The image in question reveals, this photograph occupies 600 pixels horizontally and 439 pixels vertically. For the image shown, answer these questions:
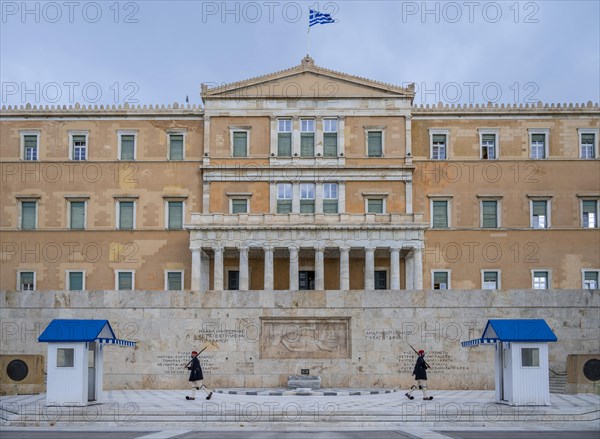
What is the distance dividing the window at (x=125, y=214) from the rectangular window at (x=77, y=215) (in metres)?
2.25

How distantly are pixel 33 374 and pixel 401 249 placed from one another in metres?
26.4

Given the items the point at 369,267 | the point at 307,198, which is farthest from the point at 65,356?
the point at 307,198

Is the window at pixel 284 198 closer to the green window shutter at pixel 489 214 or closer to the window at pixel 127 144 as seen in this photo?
the window at pixel 127 144

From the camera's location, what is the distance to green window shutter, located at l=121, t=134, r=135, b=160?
5372 centimetres

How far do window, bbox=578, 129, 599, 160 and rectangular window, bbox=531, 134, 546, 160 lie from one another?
2.28 metres

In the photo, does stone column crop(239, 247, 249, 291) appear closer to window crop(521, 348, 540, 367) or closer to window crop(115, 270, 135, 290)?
window crop(115, 270, 135, 290)

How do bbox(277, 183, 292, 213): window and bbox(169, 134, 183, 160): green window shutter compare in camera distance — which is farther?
bbox(169, 134, 183, 160): green window shutter

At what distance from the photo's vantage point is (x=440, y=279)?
171 feet

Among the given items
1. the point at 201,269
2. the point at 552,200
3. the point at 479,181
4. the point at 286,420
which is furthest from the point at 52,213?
the point at 286,420

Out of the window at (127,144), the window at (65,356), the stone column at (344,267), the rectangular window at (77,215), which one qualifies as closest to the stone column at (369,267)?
the stone column at (344,267)

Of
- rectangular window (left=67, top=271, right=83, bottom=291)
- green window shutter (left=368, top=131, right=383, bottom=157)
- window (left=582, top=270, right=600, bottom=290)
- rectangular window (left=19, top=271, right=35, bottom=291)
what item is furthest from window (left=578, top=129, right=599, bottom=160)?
rectangular window (left=19, top=271, right=35, bottom=291)

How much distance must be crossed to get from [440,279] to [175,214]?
16803 mm

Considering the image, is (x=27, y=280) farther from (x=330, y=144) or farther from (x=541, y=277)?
(x=541, y=277)

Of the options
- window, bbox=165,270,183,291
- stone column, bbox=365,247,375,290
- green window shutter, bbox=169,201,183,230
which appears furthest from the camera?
green window shutter, bbox=169,201,183,230
